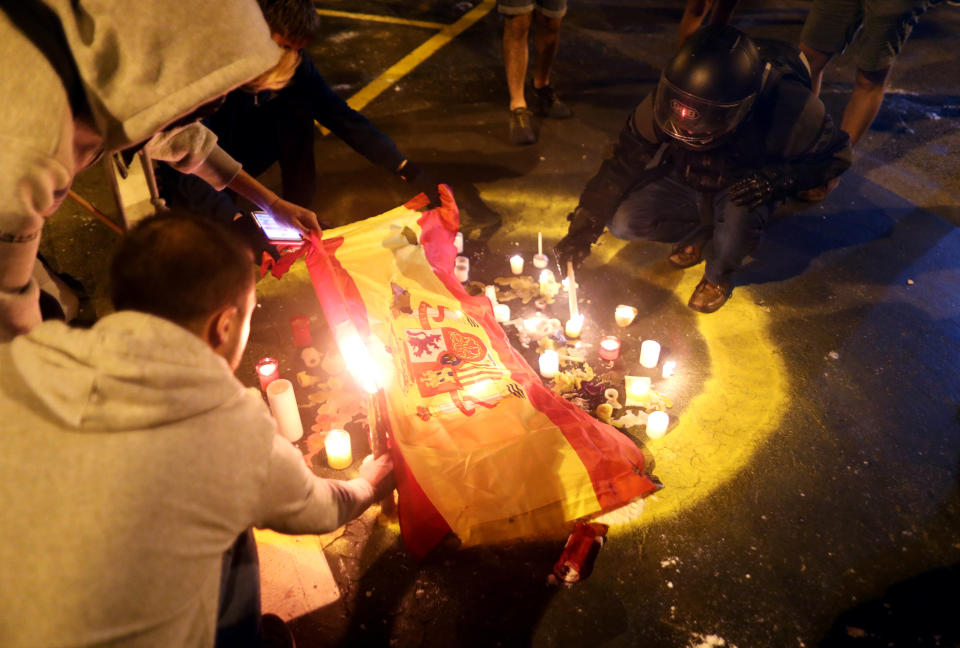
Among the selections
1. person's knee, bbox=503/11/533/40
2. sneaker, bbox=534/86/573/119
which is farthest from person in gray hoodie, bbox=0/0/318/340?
sneaker, bbox=534/86/573/119

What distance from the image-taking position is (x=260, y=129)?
4082 millimetres

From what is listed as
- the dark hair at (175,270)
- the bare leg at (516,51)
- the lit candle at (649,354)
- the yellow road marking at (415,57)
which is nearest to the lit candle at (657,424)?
the lit candle at (649,354)

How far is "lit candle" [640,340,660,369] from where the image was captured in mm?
3631

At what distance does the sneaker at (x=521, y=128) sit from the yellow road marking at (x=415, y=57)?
5.29 feet

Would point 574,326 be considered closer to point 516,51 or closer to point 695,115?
point 695,115

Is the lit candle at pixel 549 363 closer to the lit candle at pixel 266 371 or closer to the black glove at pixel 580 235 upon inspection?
the black glove at pixel 580 235

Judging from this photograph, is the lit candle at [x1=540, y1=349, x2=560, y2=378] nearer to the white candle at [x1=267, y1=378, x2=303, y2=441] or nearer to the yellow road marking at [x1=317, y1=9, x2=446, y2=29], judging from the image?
the white candle at [x1=267, y1=378, x2=303, y2=441]

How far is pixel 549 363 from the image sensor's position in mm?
3521

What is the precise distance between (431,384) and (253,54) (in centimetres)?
177

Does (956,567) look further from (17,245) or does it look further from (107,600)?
(17,245)

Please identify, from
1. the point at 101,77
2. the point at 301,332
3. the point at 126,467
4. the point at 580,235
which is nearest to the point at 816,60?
the point at 580,235

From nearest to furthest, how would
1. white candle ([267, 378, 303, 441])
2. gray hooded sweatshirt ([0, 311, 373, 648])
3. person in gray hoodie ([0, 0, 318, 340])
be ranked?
gray hooded sweatshirt ([0, 311, 373, 648]) → person in gray hoodie ([0, 0, 318, 340]) → white candle ([267, 378, 303, 441])

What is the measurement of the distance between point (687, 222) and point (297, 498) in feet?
11.6

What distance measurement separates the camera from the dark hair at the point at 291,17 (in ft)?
8.38
